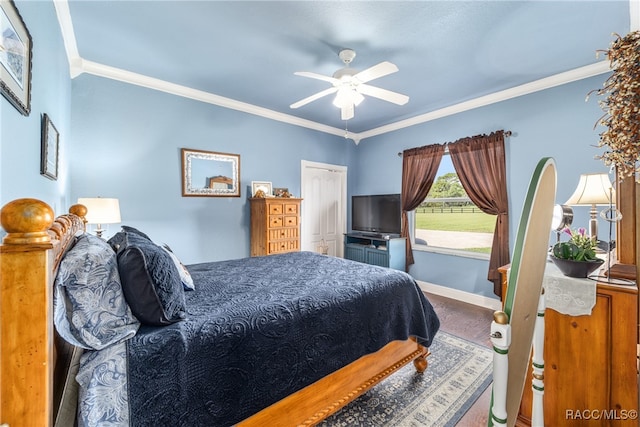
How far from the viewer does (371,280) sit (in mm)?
1886

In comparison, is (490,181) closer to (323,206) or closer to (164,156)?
(323,206)

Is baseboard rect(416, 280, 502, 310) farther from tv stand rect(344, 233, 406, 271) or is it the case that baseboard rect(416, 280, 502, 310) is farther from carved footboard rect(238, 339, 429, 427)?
carved footboard rect(238, 339, 429, 427)

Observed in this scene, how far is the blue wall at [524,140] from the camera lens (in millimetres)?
2818

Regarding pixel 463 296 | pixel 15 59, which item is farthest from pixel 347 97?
pixel 463 296

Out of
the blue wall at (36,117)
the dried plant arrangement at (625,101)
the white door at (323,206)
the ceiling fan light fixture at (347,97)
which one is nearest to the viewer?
the dried plant arrangement at (625,101)

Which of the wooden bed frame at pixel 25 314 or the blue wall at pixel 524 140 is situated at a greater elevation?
the blue wall at pixel 524 140

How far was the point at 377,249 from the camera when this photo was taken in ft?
14.2

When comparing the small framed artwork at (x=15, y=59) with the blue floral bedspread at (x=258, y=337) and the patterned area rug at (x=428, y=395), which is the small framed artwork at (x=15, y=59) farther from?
→ the patterned area rug at (x=428, y=395)

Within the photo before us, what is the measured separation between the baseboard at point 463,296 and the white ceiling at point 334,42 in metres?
2.61

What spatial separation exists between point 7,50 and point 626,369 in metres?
2.96

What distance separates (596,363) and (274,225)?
3.10m

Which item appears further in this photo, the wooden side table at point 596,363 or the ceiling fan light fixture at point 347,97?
the ceiling fan light fixture at point 347,97

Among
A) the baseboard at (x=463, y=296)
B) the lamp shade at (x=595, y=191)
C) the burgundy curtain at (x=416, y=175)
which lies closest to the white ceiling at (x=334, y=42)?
the burgundy curtain at (x=416, y=175)

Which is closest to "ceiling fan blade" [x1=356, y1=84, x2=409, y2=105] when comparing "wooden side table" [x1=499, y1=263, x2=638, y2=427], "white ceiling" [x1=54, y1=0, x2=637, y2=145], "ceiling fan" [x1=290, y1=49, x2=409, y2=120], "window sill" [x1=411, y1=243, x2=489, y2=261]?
"ceiling fan" [x1=290, y1=49, x2=409, y2=120]
